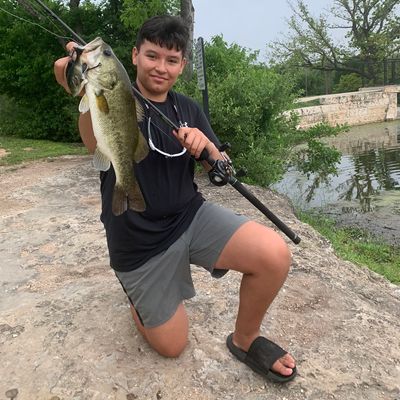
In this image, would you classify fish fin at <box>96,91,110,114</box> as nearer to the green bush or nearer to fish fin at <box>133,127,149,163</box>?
fish fin at <box>133,127,149,163</box>

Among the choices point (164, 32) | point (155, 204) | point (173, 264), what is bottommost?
point (173, 264)

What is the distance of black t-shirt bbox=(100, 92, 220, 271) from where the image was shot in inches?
98.0

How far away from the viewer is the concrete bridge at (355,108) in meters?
25.2

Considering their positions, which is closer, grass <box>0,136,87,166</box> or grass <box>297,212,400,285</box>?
grass <box>297,212,400,285</box>

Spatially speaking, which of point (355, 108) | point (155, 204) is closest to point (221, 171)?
point (155, 204)

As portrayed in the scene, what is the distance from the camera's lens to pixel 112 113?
2080 millimetres

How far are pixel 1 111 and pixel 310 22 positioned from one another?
2750cm

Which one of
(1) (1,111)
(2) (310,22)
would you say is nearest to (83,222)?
(1) (1,111)

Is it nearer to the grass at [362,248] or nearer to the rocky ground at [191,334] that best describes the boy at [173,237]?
the rocky ground at [191,334]

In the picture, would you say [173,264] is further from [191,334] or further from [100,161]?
[100,161]

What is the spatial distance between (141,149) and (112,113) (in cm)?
27

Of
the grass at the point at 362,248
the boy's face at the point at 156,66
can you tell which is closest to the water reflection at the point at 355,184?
the grass at the point at 362,248

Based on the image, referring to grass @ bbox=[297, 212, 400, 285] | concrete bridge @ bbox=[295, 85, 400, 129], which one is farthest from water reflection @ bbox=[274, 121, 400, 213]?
concrete bridge @ bbox=[295, 85, 400, 129]

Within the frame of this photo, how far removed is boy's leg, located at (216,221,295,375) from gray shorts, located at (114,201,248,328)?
0.22 feet
